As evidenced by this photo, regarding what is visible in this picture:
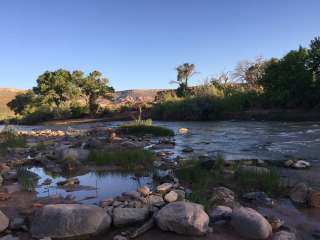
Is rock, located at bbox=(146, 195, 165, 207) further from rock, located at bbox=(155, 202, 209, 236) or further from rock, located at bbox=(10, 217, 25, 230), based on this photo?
rock, located at bbox=(10, 217, 25, 230)

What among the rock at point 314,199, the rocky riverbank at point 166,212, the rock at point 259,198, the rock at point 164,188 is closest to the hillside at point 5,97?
the rocky riverbank at point 166,212

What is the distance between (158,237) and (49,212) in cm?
155

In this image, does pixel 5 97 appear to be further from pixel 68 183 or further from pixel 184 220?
pixel 184 220

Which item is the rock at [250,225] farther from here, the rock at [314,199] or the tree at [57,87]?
the tree at [57,87]

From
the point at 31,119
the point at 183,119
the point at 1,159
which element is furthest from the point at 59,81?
the point at 1,159

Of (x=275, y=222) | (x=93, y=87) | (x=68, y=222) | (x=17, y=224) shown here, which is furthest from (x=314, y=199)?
(x=93, y=87)

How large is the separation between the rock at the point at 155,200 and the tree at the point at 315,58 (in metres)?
35.3

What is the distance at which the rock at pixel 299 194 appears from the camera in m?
6.55

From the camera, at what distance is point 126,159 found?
34.1ft

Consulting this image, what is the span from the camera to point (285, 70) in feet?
133

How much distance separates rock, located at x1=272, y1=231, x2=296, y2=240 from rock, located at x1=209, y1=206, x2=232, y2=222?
738 millimetres

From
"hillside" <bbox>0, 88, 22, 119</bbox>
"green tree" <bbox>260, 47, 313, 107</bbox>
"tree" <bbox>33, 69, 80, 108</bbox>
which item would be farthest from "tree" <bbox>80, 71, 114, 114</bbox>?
"hillside" <bbox>0, 88, 22, 119</bbox>

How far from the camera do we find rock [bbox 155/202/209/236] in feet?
16.0

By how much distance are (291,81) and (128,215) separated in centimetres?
3750
